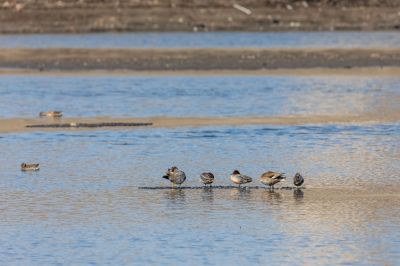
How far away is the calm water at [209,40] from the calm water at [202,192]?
13.9 metres

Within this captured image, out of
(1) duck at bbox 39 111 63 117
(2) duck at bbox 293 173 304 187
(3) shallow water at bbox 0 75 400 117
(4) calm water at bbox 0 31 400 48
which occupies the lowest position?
(2) duck at bbox 293 173 304 187

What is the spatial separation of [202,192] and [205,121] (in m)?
7.31

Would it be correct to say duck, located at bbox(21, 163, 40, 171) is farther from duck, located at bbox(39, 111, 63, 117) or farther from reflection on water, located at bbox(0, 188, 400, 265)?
duck, located at bbox(39, 111, 63, 117)

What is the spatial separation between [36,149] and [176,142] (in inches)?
84.3

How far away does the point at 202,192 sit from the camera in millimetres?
14867

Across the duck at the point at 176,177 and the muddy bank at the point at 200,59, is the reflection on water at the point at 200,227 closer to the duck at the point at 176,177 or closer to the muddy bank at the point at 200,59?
the duck at the point at 176,177

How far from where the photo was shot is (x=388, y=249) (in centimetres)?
1159

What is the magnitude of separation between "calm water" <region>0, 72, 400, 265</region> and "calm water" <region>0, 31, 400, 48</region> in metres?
13.9

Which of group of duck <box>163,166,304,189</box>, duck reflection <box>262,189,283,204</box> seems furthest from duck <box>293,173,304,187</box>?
duck reflection <box>262,189,283,204</box>

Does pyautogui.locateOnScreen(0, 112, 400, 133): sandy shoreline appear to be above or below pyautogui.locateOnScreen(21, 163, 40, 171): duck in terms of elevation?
A: above

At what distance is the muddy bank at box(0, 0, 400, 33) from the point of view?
152 feet

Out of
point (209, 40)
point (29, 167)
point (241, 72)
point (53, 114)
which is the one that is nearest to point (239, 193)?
point (29, 167)

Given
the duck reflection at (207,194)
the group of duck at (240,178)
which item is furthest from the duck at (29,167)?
the duck reflection at (207,194)

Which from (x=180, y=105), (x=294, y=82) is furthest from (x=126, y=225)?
(x=294, y=82)
